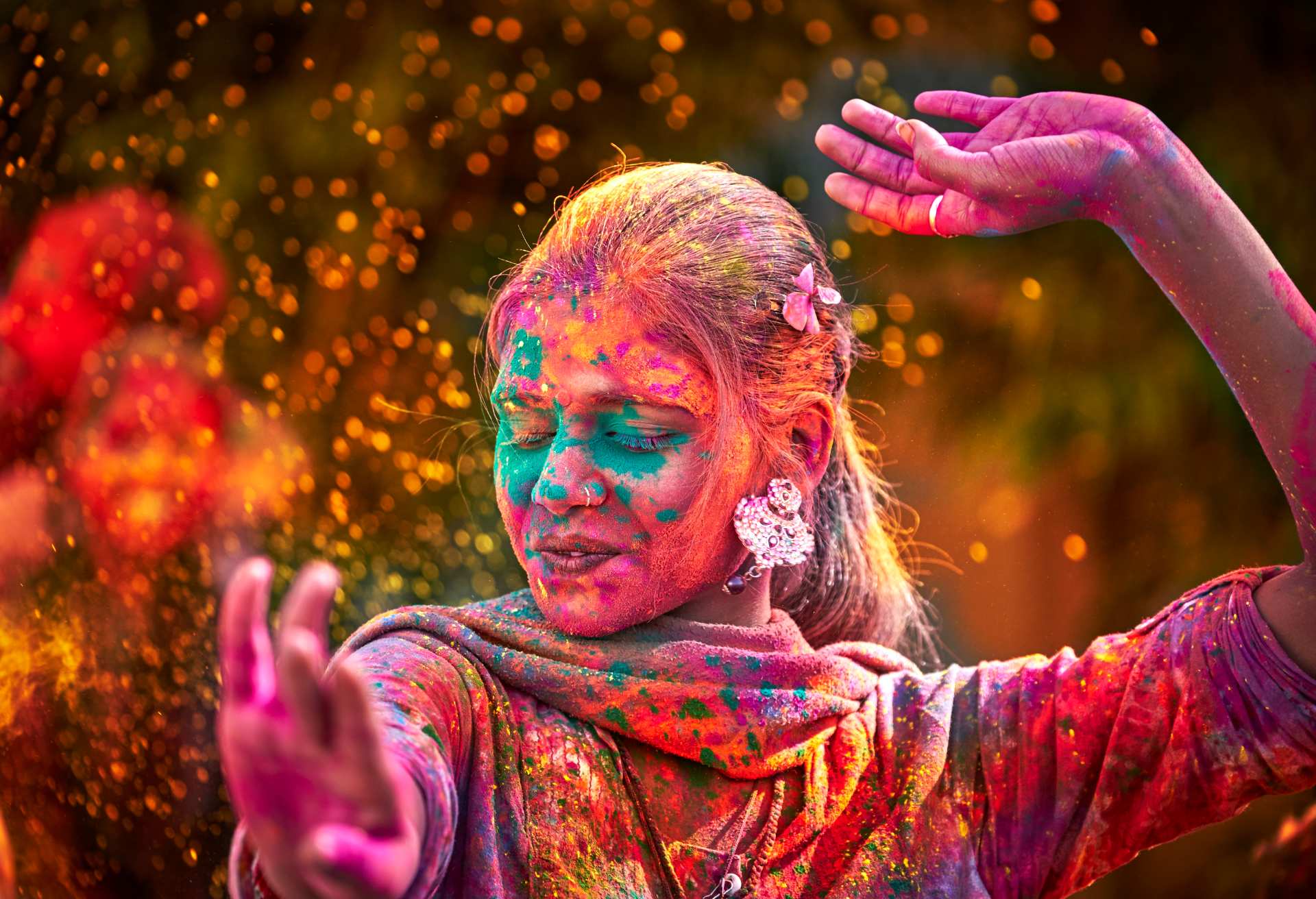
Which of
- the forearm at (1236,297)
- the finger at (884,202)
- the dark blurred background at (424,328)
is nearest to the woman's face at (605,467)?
the finger at (884,202)

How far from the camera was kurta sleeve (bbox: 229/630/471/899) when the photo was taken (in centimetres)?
79

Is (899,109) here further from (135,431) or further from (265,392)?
(135,431)

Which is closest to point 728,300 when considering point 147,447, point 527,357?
point 527,357

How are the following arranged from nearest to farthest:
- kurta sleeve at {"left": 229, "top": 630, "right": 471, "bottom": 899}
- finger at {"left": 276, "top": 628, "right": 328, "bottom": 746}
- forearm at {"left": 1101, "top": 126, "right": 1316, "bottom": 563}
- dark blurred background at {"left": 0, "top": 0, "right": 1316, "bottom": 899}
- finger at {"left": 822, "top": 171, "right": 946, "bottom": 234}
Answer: finger at {"left": 276, "top": 628, "right": 328, "bottom": 746}
kurta sleeve at {"left": 229, "top": 630, "right": 471, "bottom": 899}
forearm at {"left": 1101, "top": 126, "right": 1316, "bottom": 563}
finger at {"left": 822, "top": 171, "right": 946, "bottom": 234}
dark blurred background at {"left": 0, "top": 0, "right": 1316, "bottom": 899}

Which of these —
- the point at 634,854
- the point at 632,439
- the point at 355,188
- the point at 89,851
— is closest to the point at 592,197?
the point at 632,439

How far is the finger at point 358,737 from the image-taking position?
0.66 meters

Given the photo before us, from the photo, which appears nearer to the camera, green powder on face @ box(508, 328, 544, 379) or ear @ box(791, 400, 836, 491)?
green powder on face @ box(508, 328, 544, 379)

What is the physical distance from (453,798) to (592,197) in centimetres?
61

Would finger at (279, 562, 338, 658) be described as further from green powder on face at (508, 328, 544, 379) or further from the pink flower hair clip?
the pink flower hair clip

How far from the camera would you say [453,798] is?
0.85 m

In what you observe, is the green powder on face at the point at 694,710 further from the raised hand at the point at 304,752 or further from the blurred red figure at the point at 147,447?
the blurred red figure at the point at 147,447

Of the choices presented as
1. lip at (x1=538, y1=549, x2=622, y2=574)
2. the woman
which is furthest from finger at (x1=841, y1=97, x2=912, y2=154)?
lip at (x1=538, y1=549, x2=622, y2=574)

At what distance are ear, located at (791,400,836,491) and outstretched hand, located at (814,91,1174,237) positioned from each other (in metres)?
0.20

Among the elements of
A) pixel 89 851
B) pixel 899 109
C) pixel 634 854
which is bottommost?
pixel 89 851
